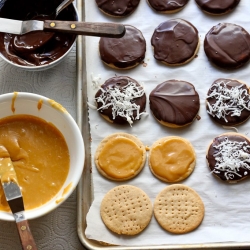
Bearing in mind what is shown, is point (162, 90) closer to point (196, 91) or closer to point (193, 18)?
point (196, 91)

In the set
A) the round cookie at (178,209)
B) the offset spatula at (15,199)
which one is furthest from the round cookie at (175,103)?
the offset spatula at (15,199)

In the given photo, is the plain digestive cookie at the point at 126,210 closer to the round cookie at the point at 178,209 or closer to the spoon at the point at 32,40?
the round cookie at the point at 178,209

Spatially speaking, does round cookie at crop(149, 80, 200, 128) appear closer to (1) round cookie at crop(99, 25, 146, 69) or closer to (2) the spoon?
(1) round cookie at crop(99, 25, 146, 69)

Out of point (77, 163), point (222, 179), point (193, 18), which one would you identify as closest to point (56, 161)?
point (77, 163)

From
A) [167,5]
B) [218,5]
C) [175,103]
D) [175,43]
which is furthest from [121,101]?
[218,5]

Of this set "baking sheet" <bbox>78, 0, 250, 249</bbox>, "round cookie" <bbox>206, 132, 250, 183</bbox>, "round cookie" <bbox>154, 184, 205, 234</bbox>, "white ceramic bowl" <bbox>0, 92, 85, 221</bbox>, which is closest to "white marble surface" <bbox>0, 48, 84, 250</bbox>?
"baking sheet" <bbox>78, 0, 250, 249</bbox>
